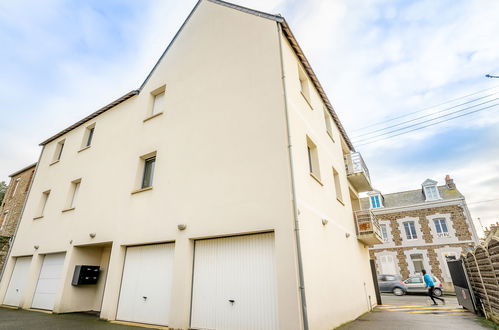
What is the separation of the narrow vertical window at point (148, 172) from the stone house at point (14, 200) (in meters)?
13.7

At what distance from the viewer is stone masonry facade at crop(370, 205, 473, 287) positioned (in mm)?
21906

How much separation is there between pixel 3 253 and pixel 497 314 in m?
23.0

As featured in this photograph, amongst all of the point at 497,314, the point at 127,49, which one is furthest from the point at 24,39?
the point at 497,314

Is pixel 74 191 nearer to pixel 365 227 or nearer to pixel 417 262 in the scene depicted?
pixel 365 227

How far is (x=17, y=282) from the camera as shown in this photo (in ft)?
37.6

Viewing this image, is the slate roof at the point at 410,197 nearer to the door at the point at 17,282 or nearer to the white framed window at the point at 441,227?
the white framed window at the point at 441,227

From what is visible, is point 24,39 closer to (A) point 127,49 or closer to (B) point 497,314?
(A) point 127,49

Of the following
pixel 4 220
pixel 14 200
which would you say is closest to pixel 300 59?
pixel 14 200

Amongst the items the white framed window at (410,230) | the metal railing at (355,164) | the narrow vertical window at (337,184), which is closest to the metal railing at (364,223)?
the metal railing at (355,164)

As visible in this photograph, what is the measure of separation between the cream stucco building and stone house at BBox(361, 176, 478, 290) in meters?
14.3

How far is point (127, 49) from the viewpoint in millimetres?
10719

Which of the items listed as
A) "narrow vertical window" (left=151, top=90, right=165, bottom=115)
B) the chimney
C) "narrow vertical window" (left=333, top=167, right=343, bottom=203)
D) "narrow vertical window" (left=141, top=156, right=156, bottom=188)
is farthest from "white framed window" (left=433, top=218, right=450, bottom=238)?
"narrow vertical window" (left=151, top=90, right=165, bottom=115)

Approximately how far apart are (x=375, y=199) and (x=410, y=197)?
3.58 metres

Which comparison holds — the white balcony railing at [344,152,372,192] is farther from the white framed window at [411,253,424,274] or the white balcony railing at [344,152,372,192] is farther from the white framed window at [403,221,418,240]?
the white framed window at [411,253,424,274]
